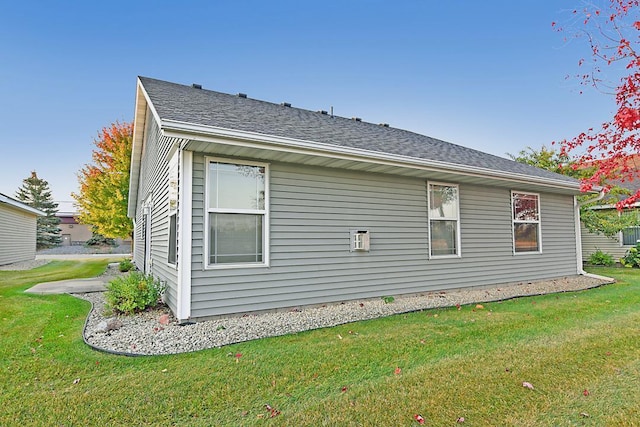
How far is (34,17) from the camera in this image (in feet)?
30.2

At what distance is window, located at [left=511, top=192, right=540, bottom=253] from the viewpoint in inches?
324

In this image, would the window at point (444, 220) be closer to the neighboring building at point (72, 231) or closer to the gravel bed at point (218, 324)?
the gravel bed at point (218, 324)

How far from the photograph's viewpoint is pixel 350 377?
304cm

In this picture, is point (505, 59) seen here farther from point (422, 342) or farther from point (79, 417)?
point (79, 417)

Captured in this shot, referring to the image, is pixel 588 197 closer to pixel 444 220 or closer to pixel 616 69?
pixel 444 220

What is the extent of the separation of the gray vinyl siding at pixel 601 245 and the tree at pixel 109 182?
66.4ft

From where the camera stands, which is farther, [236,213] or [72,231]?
[72,231]

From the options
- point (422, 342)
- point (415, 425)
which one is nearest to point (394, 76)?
point (422, 342)

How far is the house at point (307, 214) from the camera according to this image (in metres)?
4.79

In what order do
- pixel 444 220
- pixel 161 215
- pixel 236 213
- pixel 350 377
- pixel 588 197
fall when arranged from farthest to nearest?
pixel 588 197 < pixel 444 220 < pixel 161 215 < pixel 236 213 < pixel 350 377

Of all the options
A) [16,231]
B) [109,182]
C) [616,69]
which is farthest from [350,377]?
[16,231]

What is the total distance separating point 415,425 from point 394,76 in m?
11.0

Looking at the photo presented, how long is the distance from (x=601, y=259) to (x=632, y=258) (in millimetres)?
1090

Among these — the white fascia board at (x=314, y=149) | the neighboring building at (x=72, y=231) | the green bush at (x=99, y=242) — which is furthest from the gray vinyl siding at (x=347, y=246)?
the neighboring building at (x=72, y=231)
